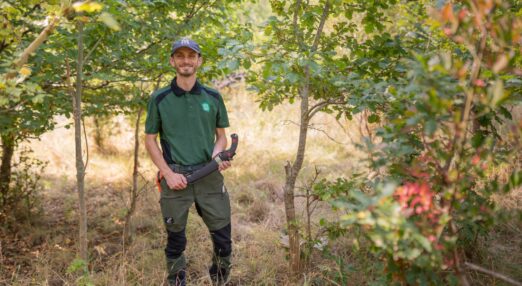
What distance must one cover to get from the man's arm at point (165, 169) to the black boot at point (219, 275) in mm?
781

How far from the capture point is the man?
3092mm

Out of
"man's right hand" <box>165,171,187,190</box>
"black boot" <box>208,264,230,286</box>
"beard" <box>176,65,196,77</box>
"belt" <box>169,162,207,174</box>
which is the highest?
"beard" <box>176,65,196,77</box>

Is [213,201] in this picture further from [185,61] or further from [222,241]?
[185,61]

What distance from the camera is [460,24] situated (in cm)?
164

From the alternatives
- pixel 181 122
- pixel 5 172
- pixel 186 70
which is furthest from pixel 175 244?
pixel 5 172

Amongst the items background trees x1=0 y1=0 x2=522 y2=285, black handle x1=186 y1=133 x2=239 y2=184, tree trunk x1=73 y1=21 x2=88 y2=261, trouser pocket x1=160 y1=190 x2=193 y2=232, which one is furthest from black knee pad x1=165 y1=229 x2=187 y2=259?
tree trunk x1=73 y1=21 x2=88 y2=261

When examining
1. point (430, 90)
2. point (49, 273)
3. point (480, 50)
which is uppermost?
point (480, 50)

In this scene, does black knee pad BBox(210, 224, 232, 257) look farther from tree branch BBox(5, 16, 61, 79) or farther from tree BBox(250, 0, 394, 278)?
tree branch BBox(5, 16, 61, 79)

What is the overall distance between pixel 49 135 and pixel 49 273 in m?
5.21

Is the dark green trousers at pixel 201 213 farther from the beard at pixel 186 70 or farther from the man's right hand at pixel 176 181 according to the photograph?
the beard at pixel 186 70

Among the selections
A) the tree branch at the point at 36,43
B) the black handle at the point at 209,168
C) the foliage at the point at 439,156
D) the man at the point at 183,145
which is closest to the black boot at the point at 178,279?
the man at the point at 183,145

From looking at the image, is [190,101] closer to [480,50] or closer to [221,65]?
[221,65]

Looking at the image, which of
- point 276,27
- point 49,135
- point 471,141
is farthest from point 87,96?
point 49,135

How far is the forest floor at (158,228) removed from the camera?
11.3ft
